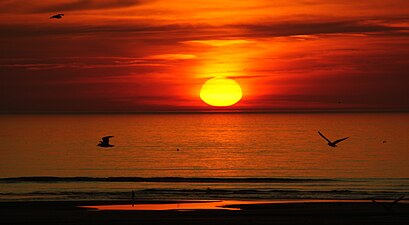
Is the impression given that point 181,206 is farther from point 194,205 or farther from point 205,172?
point 205,172

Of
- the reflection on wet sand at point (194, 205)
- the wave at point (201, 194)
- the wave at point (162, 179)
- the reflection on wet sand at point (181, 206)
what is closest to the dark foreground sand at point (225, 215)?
the reflection on wet sand at point (194, 205)

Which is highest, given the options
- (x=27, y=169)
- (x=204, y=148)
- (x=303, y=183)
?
(x=204, y=148)

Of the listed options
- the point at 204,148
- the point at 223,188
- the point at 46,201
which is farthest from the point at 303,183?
the point at 204,148

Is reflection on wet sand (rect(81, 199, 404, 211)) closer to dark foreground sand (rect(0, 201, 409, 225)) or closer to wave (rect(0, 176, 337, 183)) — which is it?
dark foreground sand (rect(0, 201, 409, 225))

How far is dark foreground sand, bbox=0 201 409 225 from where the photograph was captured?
3616 cm

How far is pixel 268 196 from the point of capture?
49.5 metres

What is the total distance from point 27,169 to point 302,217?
4438 cm

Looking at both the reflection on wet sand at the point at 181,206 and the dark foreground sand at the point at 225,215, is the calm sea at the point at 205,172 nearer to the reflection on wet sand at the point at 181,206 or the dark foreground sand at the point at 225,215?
the reflection on wet sand at the point at 181,206

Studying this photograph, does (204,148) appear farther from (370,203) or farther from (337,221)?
(337,221)

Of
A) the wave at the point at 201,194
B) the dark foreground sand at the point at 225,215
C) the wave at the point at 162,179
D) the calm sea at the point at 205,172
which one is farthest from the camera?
the wave at the point at 162,179

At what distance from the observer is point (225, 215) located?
38500 millimetres

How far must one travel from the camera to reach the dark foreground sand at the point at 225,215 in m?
36.2

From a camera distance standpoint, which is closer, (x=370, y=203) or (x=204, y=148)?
(x=370, y=203)

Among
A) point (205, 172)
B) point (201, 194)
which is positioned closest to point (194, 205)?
point (201, 194)
